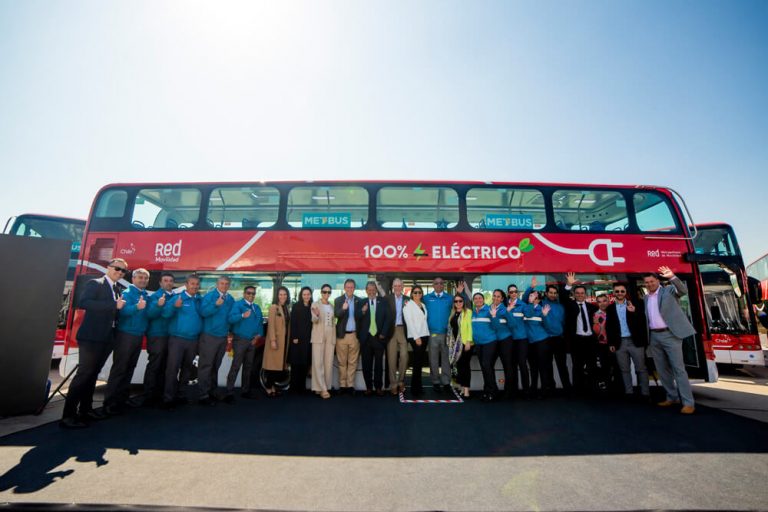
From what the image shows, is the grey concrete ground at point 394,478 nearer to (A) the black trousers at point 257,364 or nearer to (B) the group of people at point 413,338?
(B) the group of people at point 413,338

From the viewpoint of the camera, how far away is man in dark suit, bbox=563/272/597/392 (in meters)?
5.73

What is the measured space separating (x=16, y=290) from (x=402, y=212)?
228 inches

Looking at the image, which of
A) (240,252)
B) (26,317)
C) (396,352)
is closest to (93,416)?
(26,317)

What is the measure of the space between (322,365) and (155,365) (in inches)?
100

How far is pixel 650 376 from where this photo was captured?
6.04 metres

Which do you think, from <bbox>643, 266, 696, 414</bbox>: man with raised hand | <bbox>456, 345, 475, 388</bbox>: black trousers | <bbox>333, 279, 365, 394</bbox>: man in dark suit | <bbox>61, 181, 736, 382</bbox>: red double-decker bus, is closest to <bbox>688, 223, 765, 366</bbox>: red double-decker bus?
<bbox>61, 181, 736, 382</bbox>: red double-decker bus

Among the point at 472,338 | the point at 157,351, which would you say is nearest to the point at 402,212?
the point at 472,338

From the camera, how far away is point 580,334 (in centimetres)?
573

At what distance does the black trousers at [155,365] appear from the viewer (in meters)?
5.14

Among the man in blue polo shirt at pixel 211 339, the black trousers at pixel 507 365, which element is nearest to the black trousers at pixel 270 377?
the man in blue polo shirt at pixel 211 339

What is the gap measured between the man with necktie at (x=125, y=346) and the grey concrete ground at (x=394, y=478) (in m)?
0.78

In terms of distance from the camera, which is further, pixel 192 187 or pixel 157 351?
pixel 192 187

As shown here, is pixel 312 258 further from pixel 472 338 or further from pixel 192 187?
pixel 472 338

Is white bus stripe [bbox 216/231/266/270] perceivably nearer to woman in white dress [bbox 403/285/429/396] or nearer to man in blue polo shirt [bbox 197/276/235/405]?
man in blue polo shirt [bbox 197/276/235/405]
